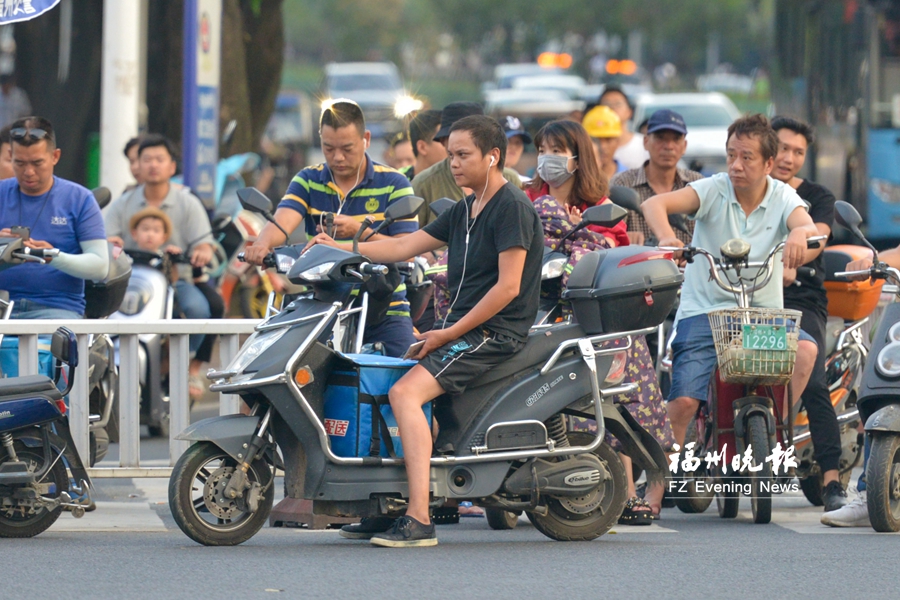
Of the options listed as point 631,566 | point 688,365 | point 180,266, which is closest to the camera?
point 631,566

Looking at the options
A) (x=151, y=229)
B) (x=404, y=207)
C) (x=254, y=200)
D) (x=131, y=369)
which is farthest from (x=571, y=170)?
(x=151, y=229)

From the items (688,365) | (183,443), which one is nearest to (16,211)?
(183,443)

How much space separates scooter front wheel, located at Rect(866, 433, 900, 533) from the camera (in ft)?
23.6

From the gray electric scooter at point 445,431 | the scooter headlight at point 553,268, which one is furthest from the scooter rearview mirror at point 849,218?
the scooter headlight at point 553,268

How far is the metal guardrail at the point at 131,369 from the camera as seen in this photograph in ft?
25.7

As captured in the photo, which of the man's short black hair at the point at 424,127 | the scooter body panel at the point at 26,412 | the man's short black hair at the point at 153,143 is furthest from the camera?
the man's short black hair at the point at 153,143

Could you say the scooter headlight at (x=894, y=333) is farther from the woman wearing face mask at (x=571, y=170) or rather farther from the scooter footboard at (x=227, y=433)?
the scooter footboard at (x=227, y=433)

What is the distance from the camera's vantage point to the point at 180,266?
10.9 metres

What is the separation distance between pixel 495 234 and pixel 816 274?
237cm

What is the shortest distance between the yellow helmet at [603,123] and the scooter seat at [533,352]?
16.4 feet

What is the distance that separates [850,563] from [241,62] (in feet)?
36.3

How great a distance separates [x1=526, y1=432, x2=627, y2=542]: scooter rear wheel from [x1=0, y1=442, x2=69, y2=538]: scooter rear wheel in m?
2.00

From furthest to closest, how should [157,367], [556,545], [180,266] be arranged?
1. [180,266]
2. [157,367]
3. [556,545]

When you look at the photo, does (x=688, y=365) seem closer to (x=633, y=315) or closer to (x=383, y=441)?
(x=633, y=315)
